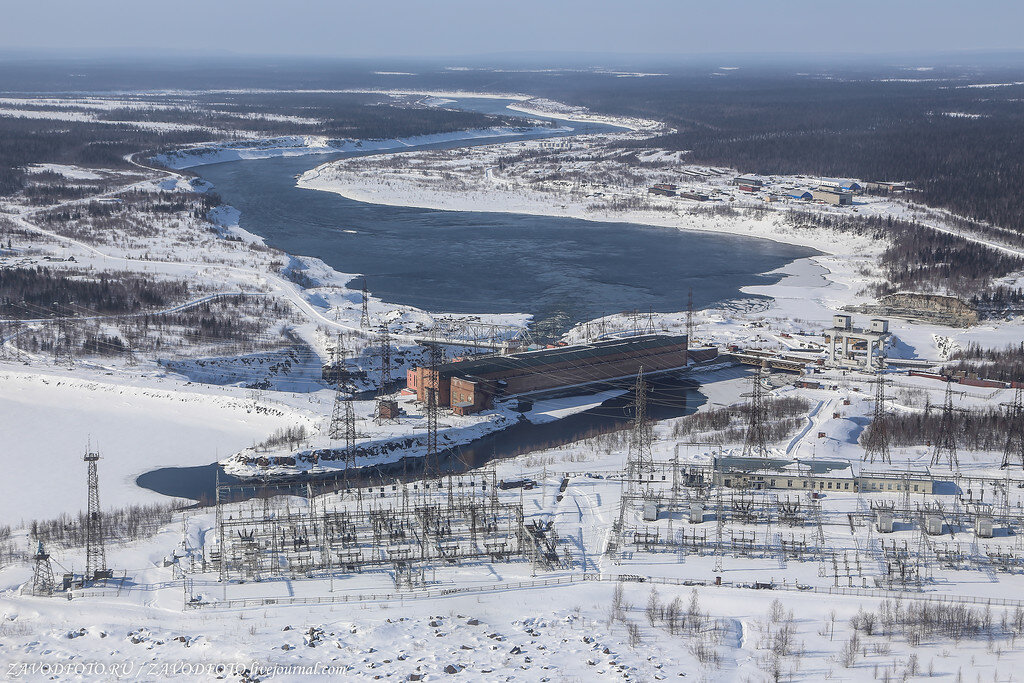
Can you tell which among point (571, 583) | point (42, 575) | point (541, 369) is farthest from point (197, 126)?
point (571, 583)

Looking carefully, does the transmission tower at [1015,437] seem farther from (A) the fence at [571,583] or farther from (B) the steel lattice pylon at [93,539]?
(B) the steel lattice pylon at [93,539]

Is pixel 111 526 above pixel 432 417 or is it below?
below

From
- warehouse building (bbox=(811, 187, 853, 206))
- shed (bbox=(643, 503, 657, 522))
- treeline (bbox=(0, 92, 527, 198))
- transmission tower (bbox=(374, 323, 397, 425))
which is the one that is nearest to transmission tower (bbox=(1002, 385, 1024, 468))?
shed (bbox=(643, 503, 657, 522))

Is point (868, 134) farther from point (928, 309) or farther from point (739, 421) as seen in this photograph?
point (739, 421)

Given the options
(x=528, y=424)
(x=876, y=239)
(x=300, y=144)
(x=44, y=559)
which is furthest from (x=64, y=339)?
(x=300, y=144)

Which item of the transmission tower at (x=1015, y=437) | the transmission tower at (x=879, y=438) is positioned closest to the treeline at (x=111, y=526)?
the transmission tower at (x=879, y=438)

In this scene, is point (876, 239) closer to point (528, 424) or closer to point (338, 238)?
point (338, 238)

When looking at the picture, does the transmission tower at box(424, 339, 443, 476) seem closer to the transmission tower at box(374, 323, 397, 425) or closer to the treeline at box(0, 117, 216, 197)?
the transmission tower at box(374, 323, 397, 425)
